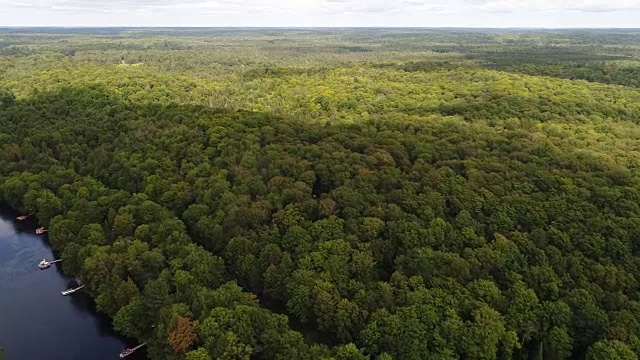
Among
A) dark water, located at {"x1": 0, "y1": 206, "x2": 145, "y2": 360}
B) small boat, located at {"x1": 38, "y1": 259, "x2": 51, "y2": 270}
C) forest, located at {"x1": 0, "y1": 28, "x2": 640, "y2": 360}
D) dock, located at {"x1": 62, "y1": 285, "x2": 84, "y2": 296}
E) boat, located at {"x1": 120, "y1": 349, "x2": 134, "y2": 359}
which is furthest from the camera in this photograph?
small boat, located at {"x1": 38, "y1": 259, "x2": 51, "y2": 270}

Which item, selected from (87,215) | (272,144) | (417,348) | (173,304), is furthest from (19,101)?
(417,348)

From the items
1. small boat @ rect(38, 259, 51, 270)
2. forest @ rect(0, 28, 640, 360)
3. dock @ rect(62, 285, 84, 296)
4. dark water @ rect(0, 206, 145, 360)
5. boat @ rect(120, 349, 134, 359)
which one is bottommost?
boat @ rect(120, 349, 134, 359)

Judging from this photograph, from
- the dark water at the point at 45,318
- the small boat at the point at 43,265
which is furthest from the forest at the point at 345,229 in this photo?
the small boat at the point at 43,265

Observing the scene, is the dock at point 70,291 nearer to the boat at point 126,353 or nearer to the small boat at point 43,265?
the small boat at point 43,265

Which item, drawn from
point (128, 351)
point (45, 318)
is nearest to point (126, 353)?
point (128, 351)

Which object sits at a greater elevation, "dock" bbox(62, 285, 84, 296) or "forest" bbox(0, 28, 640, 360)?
"forest" bbox(0, 28, 640, 360)

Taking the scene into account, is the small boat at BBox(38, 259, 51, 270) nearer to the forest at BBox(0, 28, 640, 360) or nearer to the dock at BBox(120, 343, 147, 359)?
the forest at BBox(0, 28, 640, 360)

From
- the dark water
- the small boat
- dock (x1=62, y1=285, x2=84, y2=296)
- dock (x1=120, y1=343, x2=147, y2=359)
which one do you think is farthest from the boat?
the small boat

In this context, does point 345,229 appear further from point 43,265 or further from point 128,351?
point 43,265
